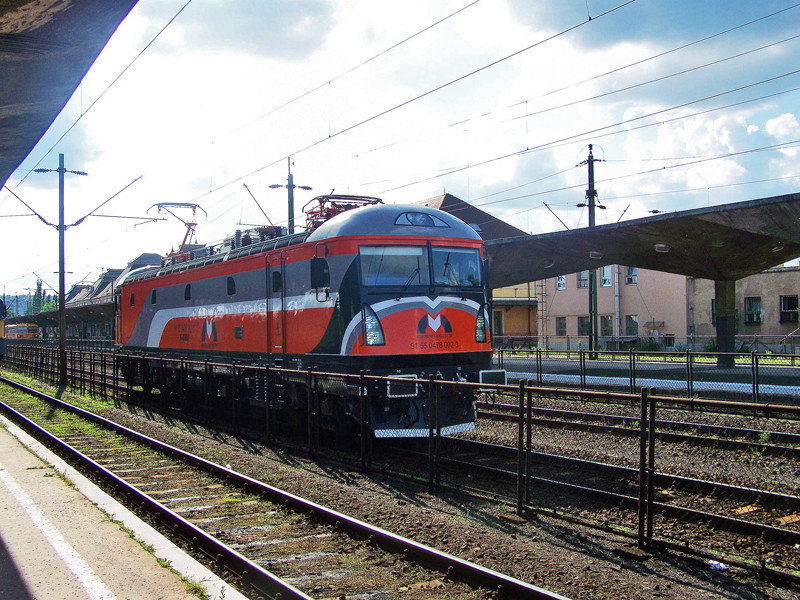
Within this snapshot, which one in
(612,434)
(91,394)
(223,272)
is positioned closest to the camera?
(612,434)

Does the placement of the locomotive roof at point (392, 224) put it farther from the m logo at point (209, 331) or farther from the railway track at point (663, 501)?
the m logo at point (209, 331)

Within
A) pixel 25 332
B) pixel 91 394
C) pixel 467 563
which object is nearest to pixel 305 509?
pixel 467 563

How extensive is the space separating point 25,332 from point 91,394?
71.8 m

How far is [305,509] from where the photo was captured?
778 centimetres

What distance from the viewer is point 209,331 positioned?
1648 centimetres

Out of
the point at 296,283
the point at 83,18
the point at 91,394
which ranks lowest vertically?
the point at 91,394

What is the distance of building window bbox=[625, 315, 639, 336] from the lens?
44491 millimetres

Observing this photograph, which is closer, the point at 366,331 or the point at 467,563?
the point at 467,563

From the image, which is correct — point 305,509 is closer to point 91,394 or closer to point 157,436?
point 157,436

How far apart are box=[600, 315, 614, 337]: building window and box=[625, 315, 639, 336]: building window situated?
946 mm

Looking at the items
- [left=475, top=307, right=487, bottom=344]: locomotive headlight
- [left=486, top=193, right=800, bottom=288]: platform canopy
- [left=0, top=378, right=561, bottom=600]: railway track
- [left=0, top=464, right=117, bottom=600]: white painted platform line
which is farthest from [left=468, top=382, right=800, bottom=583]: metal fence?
[left=486, top=193, right=800, bottom=288]: platform canopy

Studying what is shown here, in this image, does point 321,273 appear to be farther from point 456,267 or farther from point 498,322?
point 498,322

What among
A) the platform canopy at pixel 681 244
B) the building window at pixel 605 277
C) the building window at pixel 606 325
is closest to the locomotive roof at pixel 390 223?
the platform canopy at pixel 681 244

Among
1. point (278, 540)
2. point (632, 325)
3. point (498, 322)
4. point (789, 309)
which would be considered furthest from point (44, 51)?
point (498, 322)
